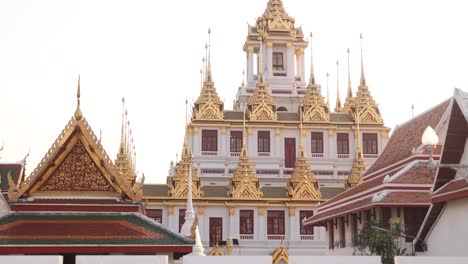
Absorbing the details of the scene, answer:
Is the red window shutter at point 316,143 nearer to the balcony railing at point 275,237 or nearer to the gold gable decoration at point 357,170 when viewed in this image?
the gold gable decoration at point 357,170

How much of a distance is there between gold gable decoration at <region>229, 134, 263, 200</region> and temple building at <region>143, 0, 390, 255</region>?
0.20 feet

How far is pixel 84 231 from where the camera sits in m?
19.5

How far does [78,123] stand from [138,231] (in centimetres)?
337

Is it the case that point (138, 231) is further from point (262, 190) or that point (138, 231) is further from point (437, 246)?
point (262, 190)

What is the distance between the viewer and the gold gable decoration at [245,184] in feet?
160

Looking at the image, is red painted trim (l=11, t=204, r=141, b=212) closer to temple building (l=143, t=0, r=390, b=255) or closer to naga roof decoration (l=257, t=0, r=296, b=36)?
temple building (l=143, t=0, r=390, b=255)

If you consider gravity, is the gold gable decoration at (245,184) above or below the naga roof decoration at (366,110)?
below

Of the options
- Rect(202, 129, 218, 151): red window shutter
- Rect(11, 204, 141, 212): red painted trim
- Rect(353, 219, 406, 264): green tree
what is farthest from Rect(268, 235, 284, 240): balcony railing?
Rect(11, 204, 141, 212): red painted trim

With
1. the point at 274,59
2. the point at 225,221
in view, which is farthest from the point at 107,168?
the point at 274,59

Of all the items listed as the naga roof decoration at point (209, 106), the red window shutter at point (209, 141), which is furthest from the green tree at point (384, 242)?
the naga roof decoration at point (209, 106)

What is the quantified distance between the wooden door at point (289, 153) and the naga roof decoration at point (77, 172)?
33284mm

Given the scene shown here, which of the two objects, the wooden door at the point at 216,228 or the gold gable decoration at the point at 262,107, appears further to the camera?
the gold gable decoration at the point at 262,107

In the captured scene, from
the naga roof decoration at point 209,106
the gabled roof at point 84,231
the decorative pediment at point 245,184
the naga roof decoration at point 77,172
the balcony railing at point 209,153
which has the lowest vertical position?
the gabled roof at point 84,231

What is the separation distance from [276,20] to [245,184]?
1579cm
